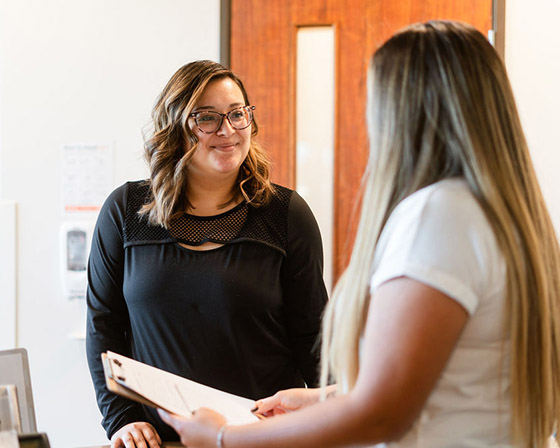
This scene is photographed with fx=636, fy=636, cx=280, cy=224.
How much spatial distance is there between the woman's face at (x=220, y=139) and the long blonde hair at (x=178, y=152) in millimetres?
17

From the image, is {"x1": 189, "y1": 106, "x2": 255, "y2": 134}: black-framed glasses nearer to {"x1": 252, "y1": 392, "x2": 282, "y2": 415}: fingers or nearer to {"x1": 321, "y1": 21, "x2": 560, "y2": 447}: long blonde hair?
{"x1": 252, "y1": 392, "x2": 282, "y2": 415}: fingers

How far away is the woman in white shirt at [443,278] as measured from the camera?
743 mm

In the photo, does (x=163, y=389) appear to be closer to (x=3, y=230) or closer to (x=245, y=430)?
(x=245, y=430)

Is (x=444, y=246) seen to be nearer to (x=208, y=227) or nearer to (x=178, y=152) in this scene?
(x=208, y=227)

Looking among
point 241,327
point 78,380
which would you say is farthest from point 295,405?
point 78,380

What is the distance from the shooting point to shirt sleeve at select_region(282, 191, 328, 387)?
159cm

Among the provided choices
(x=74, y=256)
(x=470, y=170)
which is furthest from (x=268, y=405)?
(x=74, y=256)

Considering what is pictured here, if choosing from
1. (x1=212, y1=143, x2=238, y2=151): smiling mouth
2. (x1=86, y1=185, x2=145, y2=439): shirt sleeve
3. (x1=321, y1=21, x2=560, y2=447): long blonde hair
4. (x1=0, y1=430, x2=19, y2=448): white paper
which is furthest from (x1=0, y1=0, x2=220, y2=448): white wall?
(x1=321, y1=21, x2=560, y2=447): long blonde hair

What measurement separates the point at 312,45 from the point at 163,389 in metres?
1.72

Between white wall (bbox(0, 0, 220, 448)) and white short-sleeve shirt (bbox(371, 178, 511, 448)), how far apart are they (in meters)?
1.94

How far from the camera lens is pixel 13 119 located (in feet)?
8.44

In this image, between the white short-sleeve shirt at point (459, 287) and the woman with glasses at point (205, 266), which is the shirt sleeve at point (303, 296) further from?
the white short-sleeve shirt at point (459, 287)

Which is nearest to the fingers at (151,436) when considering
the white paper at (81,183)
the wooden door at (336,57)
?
the wooden door at (336,57)

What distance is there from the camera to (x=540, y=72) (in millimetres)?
2406
